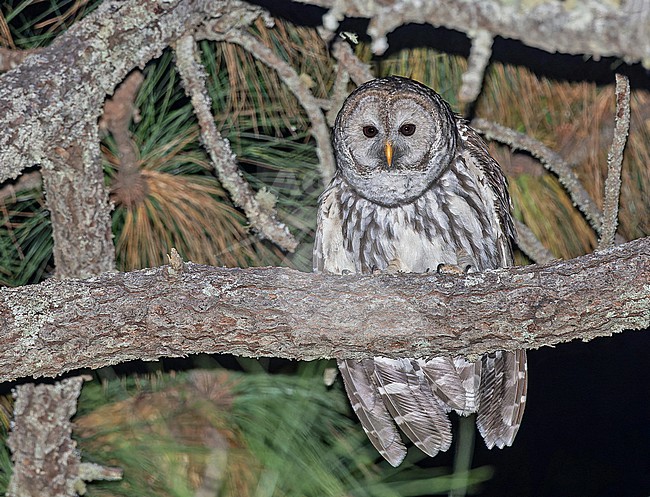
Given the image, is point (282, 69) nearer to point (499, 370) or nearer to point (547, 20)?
point (499, 370)

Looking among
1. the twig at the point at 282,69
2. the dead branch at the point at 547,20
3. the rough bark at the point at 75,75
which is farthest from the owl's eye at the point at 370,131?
the dead branch at the point at 547,20

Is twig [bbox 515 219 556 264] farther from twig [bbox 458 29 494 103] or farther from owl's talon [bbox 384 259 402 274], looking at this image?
twig [bbox 458 29 494 103]

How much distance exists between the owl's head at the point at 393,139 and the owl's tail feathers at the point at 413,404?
18.7 inches

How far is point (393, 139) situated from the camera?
8.36 ft

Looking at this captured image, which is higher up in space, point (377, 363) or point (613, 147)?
point (613, 147)

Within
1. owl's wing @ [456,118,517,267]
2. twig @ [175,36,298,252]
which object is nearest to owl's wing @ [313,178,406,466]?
twig @ [175,36,298,252]

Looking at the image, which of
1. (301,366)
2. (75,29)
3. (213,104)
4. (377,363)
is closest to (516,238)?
(377,363)

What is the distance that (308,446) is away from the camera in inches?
91.4

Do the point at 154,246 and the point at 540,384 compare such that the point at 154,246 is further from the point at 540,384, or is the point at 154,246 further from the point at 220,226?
the point at 540,384

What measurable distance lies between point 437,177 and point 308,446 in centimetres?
83

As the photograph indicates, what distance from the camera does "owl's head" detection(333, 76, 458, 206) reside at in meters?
2.44

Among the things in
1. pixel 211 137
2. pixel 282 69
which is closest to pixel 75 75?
pixel 211 137

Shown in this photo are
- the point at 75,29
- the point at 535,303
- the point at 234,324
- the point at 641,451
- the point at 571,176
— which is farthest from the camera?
the point at 641,451

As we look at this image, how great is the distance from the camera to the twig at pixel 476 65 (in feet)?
2.89
